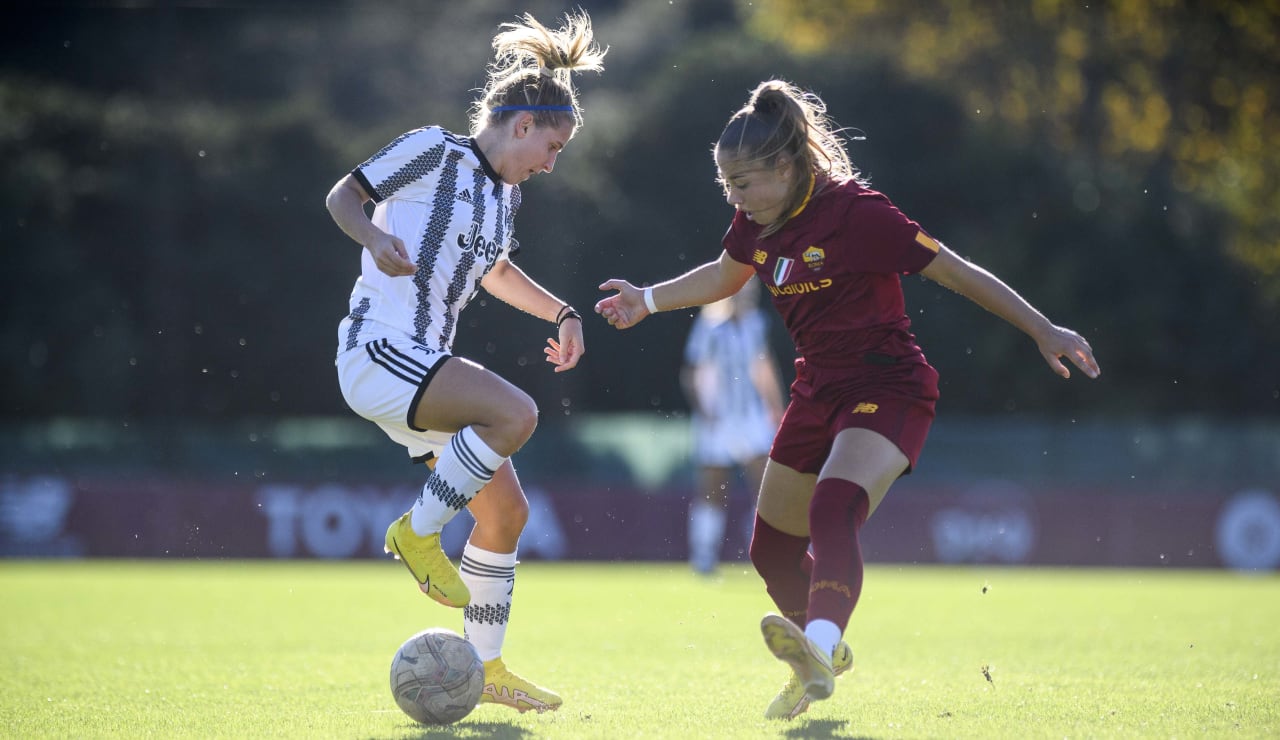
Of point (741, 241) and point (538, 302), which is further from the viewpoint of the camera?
point (538, 302)

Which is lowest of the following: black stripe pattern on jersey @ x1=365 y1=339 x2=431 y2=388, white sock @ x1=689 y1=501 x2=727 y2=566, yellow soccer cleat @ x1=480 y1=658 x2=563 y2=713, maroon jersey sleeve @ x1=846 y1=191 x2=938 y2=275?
white sock @ x1=689 y1=501 x2=727 y2=566

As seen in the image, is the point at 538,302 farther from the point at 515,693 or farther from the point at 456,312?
the point at 515,693

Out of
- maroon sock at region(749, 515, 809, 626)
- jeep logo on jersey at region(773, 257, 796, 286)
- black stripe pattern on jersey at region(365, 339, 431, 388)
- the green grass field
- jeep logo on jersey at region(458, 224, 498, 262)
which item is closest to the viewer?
the green grass field

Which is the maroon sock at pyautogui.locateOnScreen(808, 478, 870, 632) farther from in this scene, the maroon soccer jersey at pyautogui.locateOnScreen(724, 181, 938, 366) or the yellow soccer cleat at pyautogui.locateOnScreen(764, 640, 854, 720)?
the maroon soccer jersey at pyautogui.locateOnScreen(724, 181, 938, 366)

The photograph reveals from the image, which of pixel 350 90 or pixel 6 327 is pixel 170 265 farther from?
pixel 350 90

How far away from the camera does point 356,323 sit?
5.25 m

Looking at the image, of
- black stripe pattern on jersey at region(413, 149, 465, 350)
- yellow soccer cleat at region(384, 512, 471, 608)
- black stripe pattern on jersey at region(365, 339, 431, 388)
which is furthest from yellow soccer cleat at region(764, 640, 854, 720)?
black stripe pattern on jersey at region(413, 149, 465, 350)

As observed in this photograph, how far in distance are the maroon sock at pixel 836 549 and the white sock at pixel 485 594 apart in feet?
4.25

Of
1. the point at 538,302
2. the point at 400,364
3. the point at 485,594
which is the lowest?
the point at 485,594

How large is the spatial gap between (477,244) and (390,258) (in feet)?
1.87

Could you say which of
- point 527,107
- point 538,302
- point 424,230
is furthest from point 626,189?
point 424,230

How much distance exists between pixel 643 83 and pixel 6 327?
1207 cm

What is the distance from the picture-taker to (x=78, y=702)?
18.2ft

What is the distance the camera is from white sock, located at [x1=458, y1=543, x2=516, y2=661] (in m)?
Answer: 5.56
